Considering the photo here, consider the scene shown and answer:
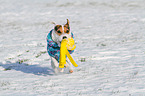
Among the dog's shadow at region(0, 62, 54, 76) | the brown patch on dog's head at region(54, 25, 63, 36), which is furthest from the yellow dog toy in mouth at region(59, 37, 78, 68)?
the dog's shadow at region(0, 62, 54, 76)

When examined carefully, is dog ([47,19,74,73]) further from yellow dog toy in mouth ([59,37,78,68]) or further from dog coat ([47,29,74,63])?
yellow dog toy in mouth ([59,37,78,68])

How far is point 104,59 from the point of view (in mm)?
10125

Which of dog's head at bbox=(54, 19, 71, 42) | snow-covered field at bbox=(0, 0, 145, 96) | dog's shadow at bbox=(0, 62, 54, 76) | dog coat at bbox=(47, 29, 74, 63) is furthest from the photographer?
dog's shadow at bbox=(0, 62, 54, 76)

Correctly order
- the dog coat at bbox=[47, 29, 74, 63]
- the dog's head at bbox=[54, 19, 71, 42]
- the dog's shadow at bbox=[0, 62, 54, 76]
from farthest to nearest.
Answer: the dog's shadow at bbox=[0, 62, 54, 76], the dog coat at bbox=[47, 29, 74, 63], the dog's head at bbox=[54, 19, 71, 42]

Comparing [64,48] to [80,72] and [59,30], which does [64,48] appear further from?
[80,72]

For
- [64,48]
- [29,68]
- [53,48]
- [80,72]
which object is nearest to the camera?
[64,48]

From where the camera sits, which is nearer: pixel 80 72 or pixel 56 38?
pixel 56 38

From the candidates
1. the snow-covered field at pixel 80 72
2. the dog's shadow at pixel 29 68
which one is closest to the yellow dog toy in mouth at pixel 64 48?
the snow-covered field at pixel 80 72

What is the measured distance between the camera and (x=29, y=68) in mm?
9328

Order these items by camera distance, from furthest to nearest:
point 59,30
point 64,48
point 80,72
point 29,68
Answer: point 29,68 < point 80,72 < point 64,48 < point 59,30

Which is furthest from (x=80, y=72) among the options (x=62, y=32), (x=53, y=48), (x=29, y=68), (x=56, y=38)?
(x=29, y=68)

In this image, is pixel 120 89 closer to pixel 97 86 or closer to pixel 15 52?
pixel 97 86

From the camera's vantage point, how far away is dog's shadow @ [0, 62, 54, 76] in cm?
866

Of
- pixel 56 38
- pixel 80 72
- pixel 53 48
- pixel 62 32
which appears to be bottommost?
pixel 80 72
